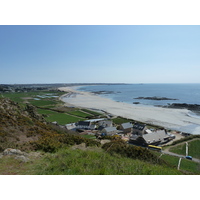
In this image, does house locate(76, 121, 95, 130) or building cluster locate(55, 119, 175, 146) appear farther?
house locate(76, 121, 95, 130)

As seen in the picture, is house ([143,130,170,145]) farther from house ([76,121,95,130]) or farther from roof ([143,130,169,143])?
house ([76,121,95,130])

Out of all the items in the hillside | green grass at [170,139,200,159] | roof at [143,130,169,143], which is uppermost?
the hillside

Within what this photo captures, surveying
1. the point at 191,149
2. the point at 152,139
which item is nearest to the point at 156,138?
the point at 152,139

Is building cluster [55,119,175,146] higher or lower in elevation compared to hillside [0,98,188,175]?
lower

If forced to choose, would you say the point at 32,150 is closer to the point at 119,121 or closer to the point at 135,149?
the point at 135,149

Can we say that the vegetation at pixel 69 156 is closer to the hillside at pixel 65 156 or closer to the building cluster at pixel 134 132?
the hillside at pixel 65 156

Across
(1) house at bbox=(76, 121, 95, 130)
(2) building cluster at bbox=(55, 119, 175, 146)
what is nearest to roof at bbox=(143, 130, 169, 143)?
(2) building cluster at bbox=(55, 119, 175, 146)

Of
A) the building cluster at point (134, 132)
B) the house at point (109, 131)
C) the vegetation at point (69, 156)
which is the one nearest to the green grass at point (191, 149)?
the building cluster at point (134, 132)

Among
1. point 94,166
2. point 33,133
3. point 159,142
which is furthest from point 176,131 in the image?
point 94,166
